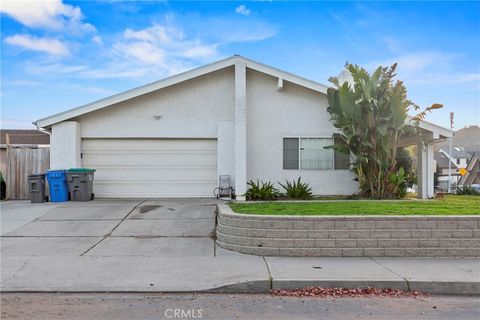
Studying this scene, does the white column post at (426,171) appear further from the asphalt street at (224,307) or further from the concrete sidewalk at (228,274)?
the asphalt street at (224,307)

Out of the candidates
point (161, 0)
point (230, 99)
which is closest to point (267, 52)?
point (230, 99)

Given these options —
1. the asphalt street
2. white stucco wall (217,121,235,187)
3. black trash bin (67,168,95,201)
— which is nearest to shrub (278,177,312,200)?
white stucco wall (217,121,235,187)

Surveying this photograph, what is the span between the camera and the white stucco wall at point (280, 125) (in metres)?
14.0

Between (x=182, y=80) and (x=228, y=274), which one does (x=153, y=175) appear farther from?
(x=228, y=274)

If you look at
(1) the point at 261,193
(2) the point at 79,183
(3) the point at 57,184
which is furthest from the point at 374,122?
(3) the point at 57,184

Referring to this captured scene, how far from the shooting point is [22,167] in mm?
14375

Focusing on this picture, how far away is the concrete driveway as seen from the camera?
821 centimetres

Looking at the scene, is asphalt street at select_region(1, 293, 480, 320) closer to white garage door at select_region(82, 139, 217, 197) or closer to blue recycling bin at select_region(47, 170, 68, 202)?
blue recycling bin at select_region(47, 170, 68, 202)

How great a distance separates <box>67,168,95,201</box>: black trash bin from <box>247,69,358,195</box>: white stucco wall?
17.3 feet

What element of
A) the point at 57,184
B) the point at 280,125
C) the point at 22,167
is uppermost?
the point at 280,125

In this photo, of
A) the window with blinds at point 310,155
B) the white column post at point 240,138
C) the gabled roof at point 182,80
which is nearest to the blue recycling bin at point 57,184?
the gabled roof at point 182,80

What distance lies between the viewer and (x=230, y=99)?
14242mm

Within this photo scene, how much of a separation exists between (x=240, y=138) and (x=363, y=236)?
6030 millimetres

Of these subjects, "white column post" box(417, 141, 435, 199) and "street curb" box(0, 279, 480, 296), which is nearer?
"street curb" box(0, 279, 480, 296)
